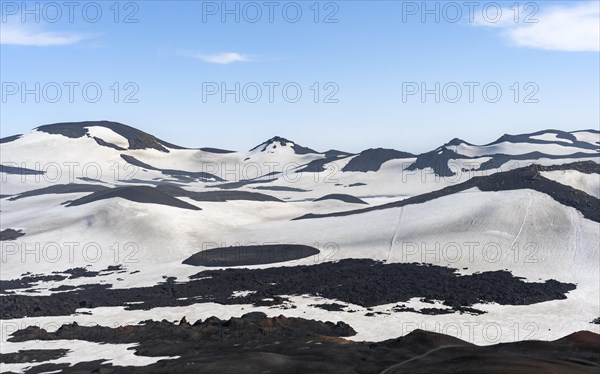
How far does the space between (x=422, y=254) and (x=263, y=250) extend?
1802 cm

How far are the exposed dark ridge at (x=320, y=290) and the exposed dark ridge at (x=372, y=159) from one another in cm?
11938

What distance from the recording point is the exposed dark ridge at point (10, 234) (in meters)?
80.6

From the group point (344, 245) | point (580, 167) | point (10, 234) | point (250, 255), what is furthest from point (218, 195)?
point (580, 167)

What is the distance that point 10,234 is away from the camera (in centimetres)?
8306

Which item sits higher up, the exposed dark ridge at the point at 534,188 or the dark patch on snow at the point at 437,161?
the dark patch on snow at the point at 437,161

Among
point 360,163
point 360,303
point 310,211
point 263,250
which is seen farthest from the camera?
point 360,163

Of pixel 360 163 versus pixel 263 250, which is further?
pixel 360 163

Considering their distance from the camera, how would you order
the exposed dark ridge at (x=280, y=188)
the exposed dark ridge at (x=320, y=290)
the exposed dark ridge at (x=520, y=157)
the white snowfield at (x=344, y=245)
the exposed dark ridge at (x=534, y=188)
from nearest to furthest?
the white snowfield at (x=344, y=245) < the exposed dark ridge at (x=320, y=290) < the exposed dark ridge at (x=534, y=188) < the exposed dark ridge at (x=280, y=188) < the exposed dark ridge at (x=520, y=157)

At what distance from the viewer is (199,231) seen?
8381 cm

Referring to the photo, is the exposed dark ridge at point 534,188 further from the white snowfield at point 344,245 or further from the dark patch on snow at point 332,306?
the dark patch on snow at point 332,306

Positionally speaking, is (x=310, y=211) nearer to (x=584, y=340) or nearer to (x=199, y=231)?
(x=199, y=231)

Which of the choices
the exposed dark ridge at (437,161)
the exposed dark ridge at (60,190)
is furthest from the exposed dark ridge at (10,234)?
the exposed dark ridge at (437,161)

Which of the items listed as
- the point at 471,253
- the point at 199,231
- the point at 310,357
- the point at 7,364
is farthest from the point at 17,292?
the point at 471,253

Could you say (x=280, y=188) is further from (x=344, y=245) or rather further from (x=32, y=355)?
(x=32, y=355)
